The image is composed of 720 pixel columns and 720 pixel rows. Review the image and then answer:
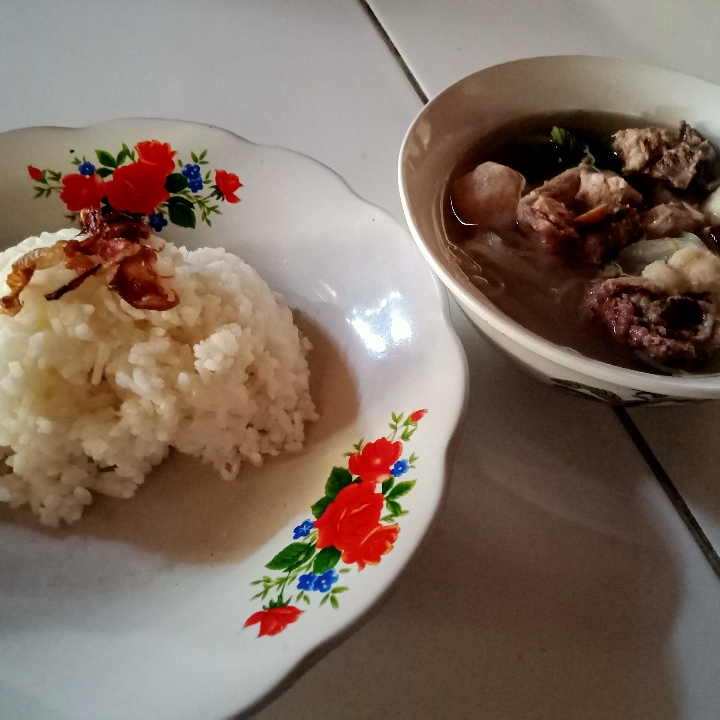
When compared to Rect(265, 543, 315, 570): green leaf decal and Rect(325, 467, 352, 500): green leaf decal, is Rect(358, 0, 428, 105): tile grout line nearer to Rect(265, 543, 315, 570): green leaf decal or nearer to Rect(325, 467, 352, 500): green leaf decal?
Rect(325, 467, 352, 500): green leaf decal

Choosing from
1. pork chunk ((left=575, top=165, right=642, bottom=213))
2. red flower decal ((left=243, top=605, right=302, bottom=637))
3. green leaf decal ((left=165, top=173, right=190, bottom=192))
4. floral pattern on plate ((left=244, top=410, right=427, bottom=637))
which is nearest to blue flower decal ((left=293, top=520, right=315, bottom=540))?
floral pattern on plate ((left=244, top=410, right=427, bottom=637))

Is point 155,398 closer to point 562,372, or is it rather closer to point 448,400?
point 448,400

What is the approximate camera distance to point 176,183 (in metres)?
1.03

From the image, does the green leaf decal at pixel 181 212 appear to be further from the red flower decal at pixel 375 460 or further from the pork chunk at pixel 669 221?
the pork chunk at pixel 669 221

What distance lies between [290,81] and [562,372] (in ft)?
3.59

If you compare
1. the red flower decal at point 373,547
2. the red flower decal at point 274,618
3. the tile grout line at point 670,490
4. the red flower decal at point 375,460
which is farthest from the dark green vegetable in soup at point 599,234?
the red flower decal at point 274,618

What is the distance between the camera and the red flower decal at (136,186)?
1.01m

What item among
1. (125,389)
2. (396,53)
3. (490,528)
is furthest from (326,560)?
(396,53)

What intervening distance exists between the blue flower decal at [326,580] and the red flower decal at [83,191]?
0.73 meters

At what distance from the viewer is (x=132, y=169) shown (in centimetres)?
101

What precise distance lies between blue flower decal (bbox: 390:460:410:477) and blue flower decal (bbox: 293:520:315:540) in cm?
12

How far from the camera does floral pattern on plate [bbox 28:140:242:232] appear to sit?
39.4 inches

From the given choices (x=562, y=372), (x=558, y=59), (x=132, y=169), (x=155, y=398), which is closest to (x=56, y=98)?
(x=132, y=169)

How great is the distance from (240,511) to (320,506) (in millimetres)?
141
